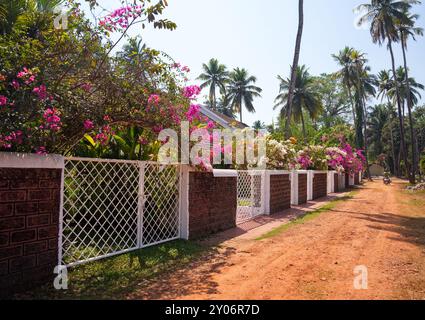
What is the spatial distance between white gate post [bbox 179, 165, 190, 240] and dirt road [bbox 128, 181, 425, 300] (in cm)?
76

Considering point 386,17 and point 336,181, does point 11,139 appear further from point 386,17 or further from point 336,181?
point 386,17

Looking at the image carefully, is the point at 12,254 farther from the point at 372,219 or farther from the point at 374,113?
the point at 374,113

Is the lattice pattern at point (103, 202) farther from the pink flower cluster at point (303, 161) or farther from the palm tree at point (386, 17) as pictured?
the palm tree at point (386, 17)

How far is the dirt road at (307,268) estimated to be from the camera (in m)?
3.87

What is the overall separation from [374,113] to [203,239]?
63284mm

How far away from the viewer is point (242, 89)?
151 feet

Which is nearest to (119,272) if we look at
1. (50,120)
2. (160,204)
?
(160,204)

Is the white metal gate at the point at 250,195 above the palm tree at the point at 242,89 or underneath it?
underneath

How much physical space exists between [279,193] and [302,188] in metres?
3.35

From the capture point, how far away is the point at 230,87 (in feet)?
152

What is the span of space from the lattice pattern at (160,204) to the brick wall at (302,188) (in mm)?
8453

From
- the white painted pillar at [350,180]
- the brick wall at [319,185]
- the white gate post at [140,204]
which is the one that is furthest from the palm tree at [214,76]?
the white gate post at [140,204]

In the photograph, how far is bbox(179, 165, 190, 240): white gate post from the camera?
6.30m
